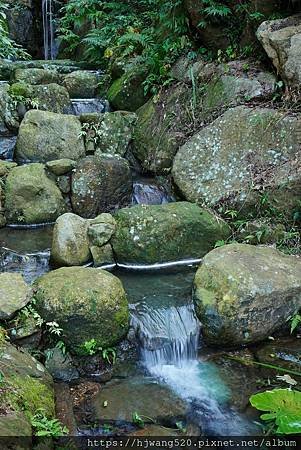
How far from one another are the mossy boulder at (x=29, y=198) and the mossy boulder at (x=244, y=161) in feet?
6.49

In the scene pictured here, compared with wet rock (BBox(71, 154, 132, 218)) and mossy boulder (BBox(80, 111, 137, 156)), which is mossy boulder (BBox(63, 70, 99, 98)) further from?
wet rock (BBox(71, 154, 132, 218))

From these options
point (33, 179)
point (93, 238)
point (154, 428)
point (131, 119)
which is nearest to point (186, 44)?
point (131, 119)

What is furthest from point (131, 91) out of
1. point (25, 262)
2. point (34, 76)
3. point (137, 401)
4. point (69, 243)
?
point (137, 401)

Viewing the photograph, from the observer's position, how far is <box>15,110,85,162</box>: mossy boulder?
23.5 ft

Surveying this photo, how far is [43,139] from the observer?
7.18 meters

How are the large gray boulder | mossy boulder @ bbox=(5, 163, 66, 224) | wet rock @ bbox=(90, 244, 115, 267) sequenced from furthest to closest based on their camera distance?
the large gray boulder, mossy boulder @ bbox=(5, 163, 66, 224), wet rock @ bbox=(90, 244, 115, 267)

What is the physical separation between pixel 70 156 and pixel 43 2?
9607mm

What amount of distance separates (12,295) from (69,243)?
140 centimetres

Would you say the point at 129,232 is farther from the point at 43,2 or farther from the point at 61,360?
the point at 43,2

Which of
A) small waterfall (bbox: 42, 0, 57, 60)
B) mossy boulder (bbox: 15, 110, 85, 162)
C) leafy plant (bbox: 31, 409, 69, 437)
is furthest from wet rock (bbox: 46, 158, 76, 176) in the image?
small waterfall (bbox: 42, 0, 57, 60)

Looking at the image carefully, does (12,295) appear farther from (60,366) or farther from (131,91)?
(131,91)

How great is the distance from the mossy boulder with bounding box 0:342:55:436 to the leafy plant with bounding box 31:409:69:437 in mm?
46

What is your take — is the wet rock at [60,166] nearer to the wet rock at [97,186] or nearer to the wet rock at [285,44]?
the wet rock at [97,186]

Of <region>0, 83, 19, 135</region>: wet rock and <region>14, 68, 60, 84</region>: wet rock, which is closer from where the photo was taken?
<region>0, 83, 19, 135</region>: wet rock
